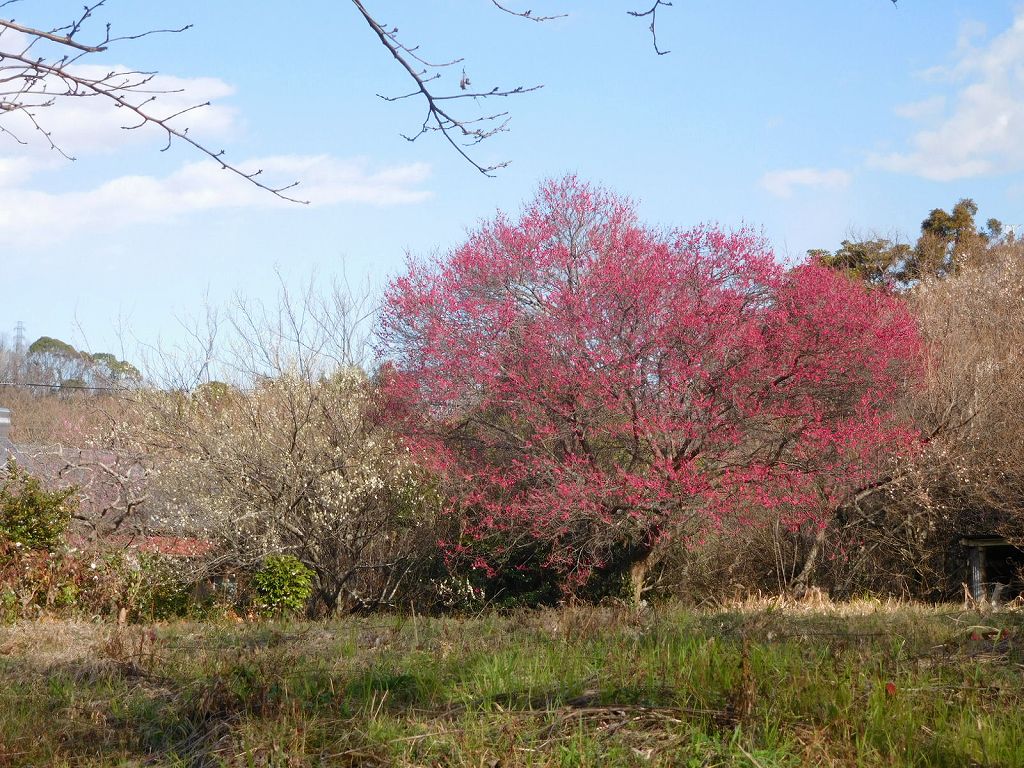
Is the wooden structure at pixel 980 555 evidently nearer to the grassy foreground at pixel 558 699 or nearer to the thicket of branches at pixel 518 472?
the thicket of branches at pixel 518 472

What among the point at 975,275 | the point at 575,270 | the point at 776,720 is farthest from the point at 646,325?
the point at 975,275

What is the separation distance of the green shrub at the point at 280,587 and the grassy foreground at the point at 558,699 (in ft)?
18.4

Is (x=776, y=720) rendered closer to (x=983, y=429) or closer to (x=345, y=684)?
(x=345, y=684)

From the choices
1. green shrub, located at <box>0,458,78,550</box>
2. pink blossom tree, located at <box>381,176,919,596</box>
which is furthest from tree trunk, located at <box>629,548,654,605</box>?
green shrub, located at <box>0,458,78,550</box>

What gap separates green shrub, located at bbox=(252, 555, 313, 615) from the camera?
11.2 metres

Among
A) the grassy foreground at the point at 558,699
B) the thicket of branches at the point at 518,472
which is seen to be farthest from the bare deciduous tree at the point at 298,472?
the grassy foreground at the point at 558,699

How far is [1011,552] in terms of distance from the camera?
12633 millimetres

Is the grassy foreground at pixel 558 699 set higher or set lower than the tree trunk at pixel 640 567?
higher

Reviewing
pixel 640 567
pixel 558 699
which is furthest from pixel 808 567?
pixel 558 699

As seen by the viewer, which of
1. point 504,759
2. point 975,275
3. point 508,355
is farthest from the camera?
point 975,275

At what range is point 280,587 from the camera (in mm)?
11289

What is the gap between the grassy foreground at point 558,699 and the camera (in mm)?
3260

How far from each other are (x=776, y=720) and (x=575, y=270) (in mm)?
8826

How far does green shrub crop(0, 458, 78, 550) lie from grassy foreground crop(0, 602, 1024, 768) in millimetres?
4994
